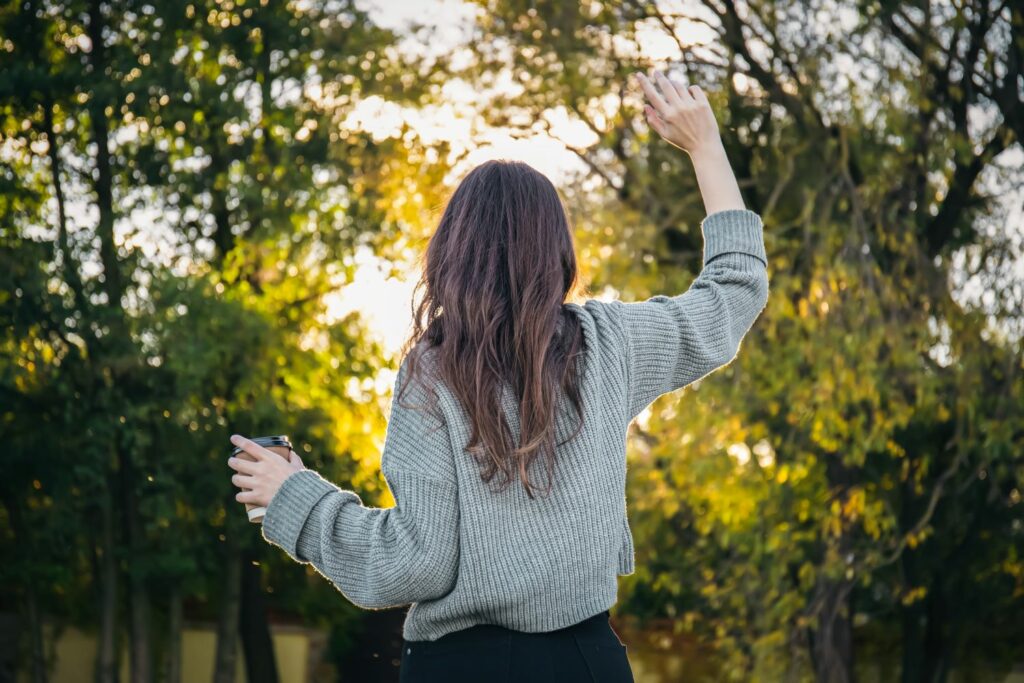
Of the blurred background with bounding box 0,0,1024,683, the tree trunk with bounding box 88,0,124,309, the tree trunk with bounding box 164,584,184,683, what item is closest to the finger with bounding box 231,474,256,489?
the blurred background with bounding box 0,0,1024,683

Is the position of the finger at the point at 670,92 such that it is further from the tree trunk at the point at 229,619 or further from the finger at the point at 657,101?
the tree trunk at the point at 229,619

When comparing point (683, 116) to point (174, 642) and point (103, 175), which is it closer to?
point (103, 175)

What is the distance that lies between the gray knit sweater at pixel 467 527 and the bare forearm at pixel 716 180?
339 mm

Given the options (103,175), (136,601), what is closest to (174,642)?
(136,601)

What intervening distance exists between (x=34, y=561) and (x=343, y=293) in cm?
355

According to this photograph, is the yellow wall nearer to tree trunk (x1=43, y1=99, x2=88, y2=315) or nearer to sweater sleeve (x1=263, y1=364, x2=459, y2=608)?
tree trunk (x1=43, y1=99, x2=88, y2=315)

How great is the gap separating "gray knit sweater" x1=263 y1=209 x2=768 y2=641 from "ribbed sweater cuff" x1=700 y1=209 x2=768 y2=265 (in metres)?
0.28

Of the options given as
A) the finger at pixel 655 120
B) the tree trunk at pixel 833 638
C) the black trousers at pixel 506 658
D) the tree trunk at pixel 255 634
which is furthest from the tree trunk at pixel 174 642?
the black trousers at pixel 506 658

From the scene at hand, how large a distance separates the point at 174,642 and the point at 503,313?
11594 mm

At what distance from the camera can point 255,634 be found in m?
12.8

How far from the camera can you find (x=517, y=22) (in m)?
8.65

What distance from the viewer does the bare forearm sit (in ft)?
6.08

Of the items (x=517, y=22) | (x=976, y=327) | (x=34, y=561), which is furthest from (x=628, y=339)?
(x=34, y=561)

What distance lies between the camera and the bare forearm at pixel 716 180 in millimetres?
1854
